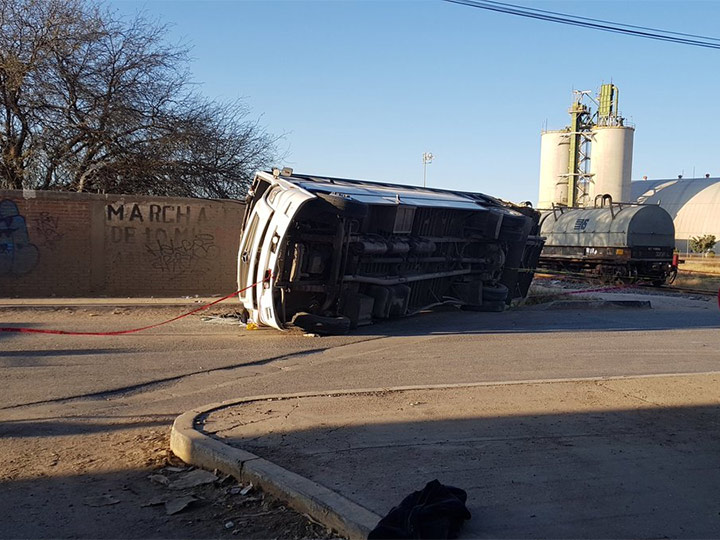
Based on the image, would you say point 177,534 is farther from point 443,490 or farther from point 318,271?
point 318,271

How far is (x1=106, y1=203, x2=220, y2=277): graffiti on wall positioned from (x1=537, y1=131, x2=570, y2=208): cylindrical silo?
61316mm

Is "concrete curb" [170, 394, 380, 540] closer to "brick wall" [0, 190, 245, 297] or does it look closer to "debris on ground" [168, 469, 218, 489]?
"debris on ground" [168, 469, 218, 489]

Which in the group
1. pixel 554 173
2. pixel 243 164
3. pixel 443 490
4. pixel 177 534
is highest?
pixel 554 173

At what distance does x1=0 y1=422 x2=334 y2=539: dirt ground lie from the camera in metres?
4.66

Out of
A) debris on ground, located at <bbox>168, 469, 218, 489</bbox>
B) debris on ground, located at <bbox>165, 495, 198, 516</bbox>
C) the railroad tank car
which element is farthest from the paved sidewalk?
the railroad tank car

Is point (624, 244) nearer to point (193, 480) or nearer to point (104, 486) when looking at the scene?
point (193, 480)

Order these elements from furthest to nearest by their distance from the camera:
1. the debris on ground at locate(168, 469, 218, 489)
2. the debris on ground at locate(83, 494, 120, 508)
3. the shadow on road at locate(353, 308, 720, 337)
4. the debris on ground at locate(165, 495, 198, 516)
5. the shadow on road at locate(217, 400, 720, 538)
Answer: the shadow on road at locate(353, 308, 720, 337)
the debris on ground at locate(168, 469, 218, 489)
the debris on ground at locate(83, 494, 120, 508)
the debris on ground at locate(165, 495, 198, 516)
the shadow on road at locate(217, 400, 720, 538)

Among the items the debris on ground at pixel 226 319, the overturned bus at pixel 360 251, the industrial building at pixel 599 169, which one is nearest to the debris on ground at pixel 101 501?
the overturned bus at pixel 360 251

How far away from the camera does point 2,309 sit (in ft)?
46.2

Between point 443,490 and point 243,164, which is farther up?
point 243,164

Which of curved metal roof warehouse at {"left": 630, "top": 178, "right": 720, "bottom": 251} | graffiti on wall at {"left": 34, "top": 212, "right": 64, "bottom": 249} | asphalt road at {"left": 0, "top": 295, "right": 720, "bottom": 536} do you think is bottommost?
asphalt road at {"left": 0, "top": 295, "right": 720, "bottom": 536}

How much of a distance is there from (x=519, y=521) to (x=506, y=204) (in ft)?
44.9

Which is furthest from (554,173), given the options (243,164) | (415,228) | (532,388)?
(532,388)

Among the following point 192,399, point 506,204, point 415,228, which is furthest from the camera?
point 506,204
